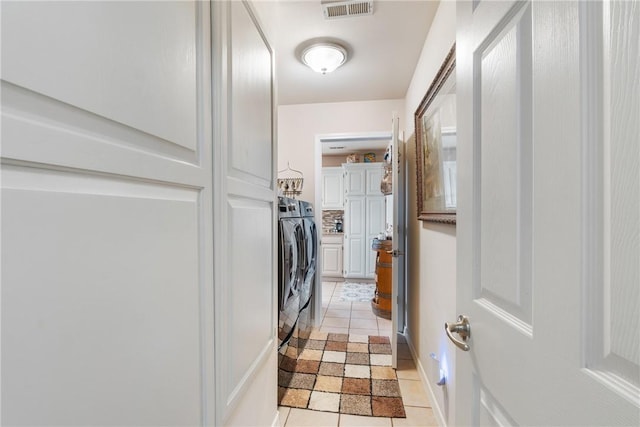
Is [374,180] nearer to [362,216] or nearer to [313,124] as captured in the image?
[362,216]

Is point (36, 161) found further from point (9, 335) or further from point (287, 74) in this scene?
point (287, 74)

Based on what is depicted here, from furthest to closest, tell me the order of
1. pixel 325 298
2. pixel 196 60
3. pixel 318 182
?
pixel 325 298, pixel 318 182, pixel 196 60

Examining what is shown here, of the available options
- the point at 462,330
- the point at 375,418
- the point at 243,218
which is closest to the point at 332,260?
the point at 375,418

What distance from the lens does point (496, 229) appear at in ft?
2.13

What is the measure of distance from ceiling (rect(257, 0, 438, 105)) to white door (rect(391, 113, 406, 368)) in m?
0.50

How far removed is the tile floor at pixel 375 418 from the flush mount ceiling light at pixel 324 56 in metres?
2.55

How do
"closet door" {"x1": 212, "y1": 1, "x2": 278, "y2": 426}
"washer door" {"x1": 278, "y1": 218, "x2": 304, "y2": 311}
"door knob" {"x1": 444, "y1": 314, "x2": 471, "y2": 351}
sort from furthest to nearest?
1. "washer door" {"x1": 278, "y1": 218, "x2": 304, "y2": 311}
2. "closet door" {"x1": 212, "y1": 1, "x2": 278, "y2": 426}
3. "door knob" {"x1": 444, "y1": 314, "x2": 471, "y2": 351}

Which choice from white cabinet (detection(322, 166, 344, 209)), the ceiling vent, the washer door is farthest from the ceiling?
white cabinet (detection(322, 166, 344, 209))

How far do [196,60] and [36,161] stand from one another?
1.84ft

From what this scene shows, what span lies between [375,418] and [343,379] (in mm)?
451

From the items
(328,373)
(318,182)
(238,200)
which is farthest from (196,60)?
(318,182)

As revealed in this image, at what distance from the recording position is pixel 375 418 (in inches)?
70.9

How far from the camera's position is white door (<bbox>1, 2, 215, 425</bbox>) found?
0.37 metres

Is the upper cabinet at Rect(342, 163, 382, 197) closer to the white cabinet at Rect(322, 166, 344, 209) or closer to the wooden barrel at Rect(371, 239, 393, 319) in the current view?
the white cabinet at Rect(322, 166, 344, 209)
